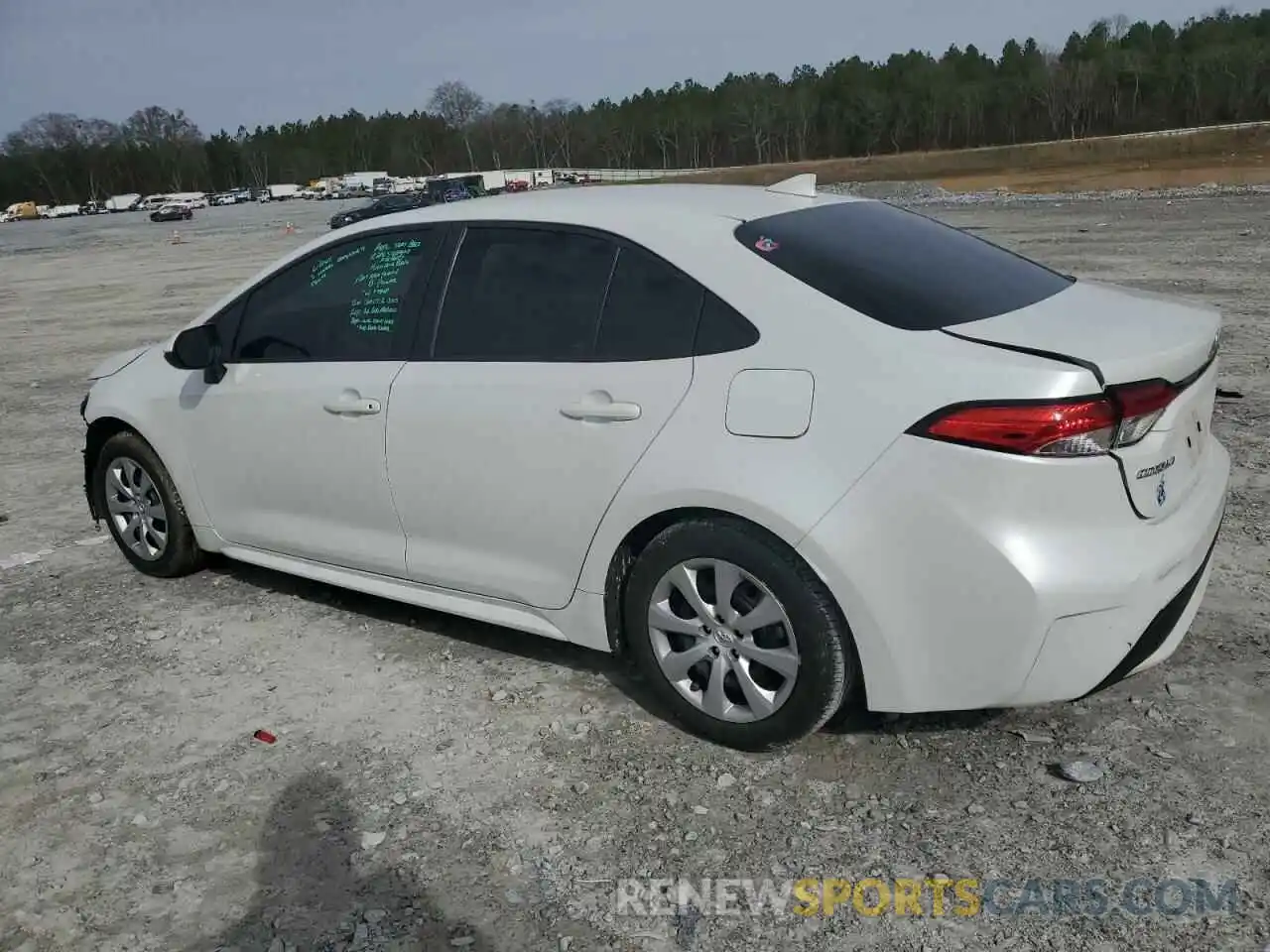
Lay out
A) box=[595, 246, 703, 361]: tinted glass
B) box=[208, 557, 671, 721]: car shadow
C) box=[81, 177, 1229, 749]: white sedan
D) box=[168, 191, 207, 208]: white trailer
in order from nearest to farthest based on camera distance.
Result: 1. box=[81, 177, 1229, 749]: white sedan
2. box=[595, 246, 703, 361]: tinted glass
3. box=[208, 557, 671, 721]: car shadow
4. box=[168, 191, 207, 208]: white trailer

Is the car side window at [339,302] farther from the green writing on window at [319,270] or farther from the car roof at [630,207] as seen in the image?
the car roof at [630,207]

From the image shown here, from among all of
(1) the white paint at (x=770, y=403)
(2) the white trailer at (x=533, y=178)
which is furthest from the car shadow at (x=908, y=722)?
(2) the white trailer at (x=533, y=178)

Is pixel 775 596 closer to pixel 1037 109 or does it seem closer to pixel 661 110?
pixel 1037 109

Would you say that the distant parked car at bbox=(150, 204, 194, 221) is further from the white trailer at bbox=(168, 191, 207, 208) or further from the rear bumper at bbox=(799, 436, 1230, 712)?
the rear bumper at bbox=(799, 436, 1230, 712)

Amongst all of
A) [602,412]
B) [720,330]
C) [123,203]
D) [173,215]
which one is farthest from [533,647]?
[123,203]

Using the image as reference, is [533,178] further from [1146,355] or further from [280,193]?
[1146,355]

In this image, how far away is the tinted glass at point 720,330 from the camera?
327 cm

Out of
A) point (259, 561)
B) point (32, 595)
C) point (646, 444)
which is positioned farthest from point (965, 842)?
point (32, 595)

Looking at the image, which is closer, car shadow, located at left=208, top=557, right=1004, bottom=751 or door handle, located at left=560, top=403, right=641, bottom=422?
door handle, located at left=560, top=403, right=641, bottom=422

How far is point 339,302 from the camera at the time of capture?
4348 millimetres

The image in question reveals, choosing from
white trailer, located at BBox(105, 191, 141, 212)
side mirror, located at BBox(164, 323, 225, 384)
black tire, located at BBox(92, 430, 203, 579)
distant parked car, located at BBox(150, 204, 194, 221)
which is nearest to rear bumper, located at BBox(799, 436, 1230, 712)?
side mirror, located at BBox(164, 323, 225, 384)

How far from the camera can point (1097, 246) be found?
56.0 feet

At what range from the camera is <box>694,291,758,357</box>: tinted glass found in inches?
129

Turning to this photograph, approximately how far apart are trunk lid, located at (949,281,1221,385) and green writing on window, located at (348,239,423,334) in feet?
7.00
